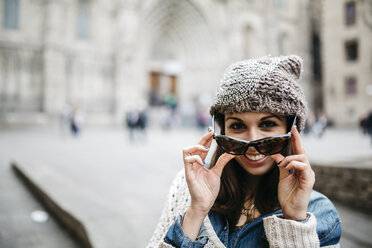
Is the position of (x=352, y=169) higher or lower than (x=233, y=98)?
lower

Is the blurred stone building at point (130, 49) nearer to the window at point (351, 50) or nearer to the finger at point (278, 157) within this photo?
the window at point (351, 50)

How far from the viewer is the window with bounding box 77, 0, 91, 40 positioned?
1812 cm

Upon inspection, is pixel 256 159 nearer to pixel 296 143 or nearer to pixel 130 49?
pixel 296 143

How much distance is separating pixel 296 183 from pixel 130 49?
60.9ft

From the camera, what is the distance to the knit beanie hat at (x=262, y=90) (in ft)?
3.56

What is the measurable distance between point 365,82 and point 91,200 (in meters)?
26.9

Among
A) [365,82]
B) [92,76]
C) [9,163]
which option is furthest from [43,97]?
[365,82]

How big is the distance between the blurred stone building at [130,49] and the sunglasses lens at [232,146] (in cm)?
1544

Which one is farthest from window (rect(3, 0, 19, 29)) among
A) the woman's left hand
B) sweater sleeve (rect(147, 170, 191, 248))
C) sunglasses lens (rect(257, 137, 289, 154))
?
the woman's left hand

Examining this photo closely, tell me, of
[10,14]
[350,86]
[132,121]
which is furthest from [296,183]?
[350,86]

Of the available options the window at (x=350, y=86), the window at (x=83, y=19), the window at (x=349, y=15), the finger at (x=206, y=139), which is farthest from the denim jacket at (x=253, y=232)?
the window at (x=350, y=86)

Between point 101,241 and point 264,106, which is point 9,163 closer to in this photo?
point 101,241

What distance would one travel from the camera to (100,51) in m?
18.4

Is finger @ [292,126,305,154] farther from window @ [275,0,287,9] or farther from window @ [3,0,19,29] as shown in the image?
window @ [275,0,287,9]
